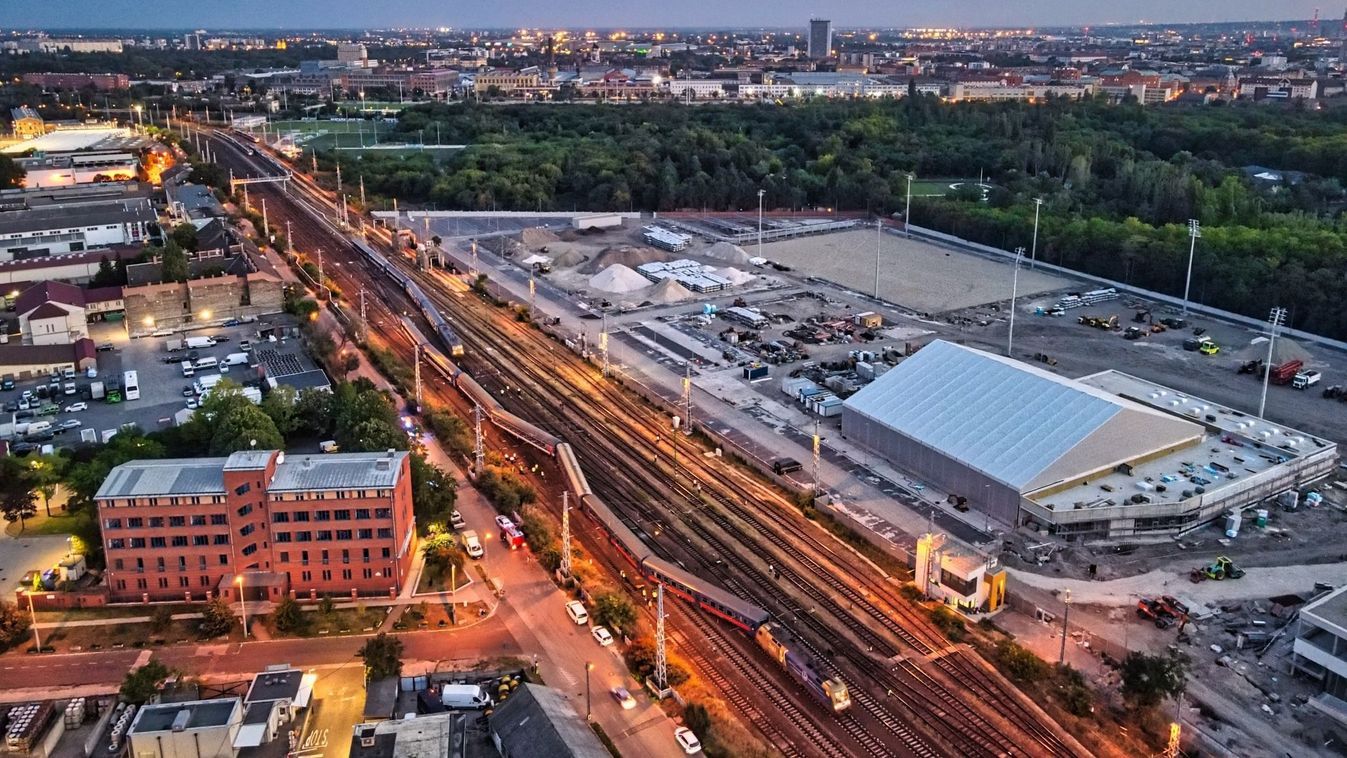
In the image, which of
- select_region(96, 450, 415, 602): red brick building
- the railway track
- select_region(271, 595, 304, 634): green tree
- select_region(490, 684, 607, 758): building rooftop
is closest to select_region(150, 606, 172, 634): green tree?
select_region(96, 450, 415, 602): red brick building

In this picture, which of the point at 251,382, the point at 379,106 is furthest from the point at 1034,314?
the point at 379,106

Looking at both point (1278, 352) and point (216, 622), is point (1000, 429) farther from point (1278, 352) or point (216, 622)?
point (216, 622)

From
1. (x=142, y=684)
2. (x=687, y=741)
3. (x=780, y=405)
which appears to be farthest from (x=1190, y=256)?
(x=142, y=684)

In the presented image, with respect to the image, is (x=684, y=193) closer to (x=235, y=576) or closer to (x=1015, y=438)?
(x=1015, y=438)

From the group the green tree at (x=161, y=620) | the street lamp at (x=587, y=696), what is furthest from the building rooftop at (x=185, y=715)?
the street lamp at (x=587, y=696)

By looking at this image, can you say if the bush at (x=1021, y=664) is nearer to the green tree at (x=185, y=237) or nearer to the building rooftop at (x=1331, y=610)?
the building rooftop at (x=1331, y=610)

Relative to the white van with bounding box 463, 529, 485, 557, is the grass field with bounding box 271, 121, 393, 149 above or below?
above

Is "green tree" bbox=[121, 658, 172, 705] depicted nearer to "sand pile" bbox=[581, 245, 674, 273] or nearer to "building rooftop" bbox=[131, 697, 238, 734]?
"building rooftop" bbox=[131, 697, 238, 734]
